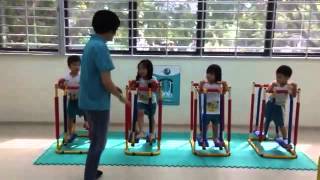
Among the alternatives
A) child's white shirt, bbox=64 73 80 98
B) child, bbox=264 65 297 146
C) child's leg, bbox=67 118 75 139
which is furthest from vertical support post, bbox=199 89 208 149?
child's leg, bbox=67 118 75 139

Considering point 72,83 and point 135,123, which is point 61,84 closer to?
point 72,83

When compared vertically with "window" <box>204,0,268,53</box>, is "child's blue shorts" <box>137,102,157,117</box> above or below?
below

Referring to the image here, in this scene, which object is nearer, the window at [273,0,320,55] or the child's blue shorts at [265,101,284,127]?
the child's blue shorts at [265,101,284,127]

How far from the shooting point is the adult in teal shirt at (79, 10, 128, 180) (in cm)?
261

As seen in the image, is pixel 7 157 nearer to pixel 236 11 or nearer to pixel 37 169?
pixel 37 169

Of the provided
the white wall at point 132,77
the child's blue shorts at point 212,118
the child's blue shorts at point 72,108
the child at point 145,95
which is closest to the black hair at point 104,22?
the child at point 145,95

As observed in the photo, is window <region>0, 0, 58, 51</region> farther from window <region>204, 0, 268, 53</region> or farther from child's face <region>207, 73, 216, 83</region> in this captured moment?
child's face <region>207, 73, 216, 83</region>

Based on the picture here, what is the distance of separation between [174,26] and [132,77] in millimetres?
780

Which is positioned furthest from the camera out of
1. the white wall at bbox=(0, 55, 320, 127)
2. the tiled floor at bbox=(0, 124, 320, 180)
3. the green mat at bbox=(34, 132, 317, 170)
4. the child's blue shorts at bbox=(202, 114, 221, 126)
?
the white wall at bbox=(0, 55, 320, 127)

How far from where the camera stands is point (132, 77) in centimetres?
470

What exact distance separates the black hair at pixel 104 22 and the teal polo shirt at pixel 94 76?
6 cm

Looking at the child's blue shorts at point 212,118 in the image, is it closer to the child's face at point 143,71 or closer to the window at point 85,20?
the child's face at point 143,71

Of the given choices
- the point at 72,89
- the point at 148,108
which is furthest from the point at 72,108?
the point at 148,108

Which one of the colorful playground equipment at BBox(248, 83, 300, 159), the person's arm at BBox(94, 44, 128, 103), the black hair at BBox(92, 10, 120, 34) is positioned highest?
the black hair at BBox(92, 10, 120, 34)
